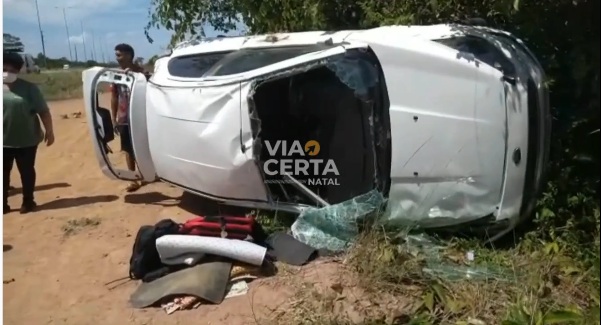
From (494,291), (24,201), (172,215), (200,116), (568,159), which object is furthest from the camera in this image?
(24,201)

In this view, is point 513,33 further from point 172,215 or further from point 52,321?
point 52,321

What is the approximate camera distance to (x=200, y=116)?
204 inches

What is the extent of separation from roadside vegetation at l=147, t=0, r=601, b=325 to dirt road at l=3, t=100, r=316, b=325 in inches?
28.6

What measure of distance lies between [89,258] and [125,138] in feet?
4.64

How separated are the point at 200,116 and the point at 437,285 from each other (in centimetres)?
224

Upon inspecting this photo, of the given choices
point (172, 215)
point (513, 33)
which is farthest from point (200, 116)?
point (513, 33)

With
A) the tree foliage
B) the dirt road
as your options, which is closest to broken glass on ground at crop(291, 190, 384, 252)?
the dirt road

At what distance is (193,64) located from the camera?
18.5 feet

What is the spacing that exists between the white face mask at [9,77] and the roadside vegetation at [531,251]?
144 inches

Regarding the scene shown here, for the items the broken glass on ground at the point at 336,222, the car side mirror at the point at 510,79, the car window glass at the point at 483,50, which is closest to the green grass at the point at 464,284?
the broken glass on ground at the point at 336,222

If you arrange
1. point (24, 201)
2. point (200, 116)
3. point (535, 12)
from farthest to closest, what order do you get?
1. point (24, 201)
2. point (200, 116)
3. point (535, 12)

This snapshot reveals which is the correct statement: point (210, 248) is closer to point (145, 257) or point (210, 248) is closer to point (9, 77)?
point (145, 257)

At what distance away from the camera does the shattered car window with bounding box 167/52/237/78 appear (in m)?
5.48

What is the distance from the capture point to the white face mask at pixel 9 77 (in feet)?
20.4
